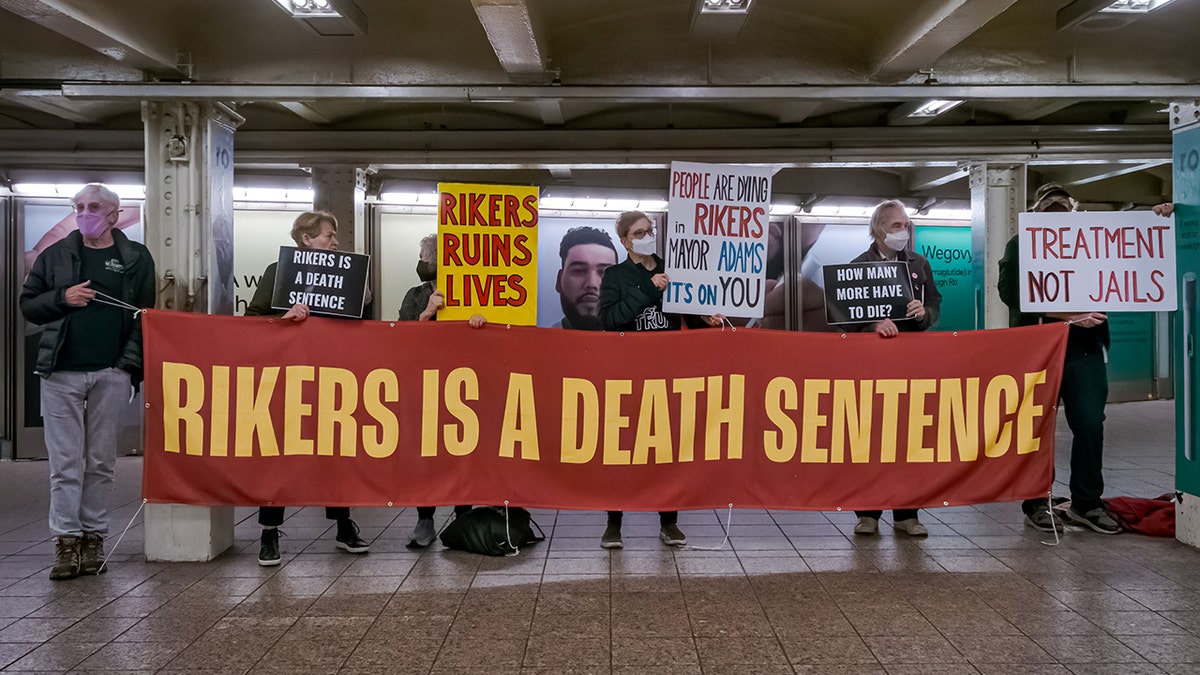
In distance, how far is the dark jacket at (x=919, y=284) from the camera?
577 centimetres

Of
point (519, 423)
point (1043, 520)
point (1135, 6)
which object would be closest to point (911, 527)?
point (1043, 520)

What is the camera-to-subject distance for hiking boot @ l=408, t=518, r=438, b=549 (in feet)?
18.4

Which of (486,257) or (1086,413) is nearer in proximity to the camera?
(486,257)

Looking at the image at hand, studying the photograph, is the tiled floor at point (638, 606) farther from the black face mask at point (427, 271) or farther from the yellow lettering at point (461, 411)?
the black face mask at point (427, 271)

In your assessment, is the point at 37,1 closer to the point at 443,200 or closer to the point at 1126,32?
the point at 443,200

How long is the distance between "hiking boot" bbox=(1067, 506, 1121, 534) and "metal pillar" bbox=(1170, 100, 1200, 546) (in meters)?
0.35

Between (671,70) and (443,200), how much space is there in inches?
66.3

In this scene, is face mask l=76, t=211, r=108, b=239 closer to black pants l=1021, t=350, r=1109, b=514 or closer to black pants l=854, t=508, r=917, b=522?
black pants l=854, t=508, r=917, b=522

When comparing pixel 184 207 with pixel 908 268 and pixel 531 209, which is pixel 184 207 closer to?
pixel 531 209

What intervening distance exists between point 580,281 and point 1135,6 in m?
7.47

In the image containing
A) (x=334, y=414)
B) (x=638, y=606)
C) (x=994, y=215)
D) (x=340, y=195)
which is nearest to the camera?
(x=638, y=606)

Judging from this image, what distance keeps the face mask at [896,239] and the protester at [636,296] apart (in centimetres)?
118

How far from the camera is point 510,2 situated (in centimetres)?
469

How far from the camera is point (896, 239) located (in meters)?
5.81
